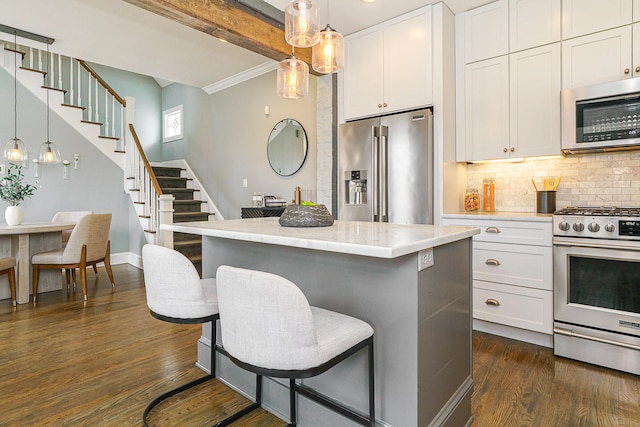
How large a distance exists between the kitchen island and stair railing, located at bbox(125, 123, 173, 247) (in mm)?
3084

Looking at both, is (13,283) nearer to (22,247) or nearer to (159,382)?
(22,247)

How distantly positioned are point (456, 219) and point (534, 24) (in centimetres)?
163

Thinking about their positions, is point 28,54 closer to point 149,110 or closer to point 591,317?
point 149,110

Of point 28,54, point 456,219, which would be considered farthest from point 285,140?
point 28,54

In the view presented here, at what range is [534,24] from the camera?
9.50 ft

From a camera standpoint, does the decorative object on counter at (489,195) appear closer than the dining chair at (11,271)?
Yes

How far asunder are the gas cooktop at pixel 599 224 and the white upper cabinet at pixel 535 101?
62 cm

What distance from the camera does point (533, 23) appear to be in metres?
2.90

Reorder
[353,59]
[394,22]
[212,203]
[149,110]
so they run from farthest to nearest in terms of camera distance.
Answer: [149,110], [212,203], [353,59], [394,22]

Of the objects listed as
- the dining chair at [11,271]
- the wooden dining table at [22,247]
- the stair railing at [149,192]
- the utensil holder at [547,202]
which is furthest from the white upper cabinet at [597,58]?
the dining chair at [11,271]

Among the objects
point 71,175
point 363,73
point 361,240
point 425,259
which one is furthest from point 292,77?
point 71,175

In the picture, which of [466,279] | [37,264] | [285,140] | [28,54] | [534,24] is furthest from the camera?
[28,54]

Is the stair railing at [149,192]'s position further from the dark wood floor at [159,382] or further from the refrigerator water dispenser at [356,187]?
the refrigerator water dispenser at [356,187]

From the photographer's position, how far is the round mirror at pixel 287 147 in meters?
4.70
